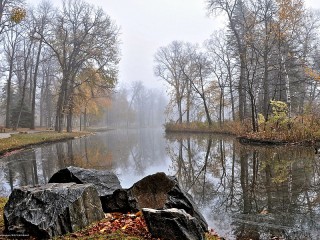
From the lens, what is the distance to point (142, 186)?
630cm

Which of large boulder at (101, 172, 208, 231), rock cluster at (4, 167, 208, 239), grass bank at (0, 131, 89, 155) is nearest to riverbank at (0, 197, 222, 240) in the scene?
rock cluster at (4, 167, 208, 239)

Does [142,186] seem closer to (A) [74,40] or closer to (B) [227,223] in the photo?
(B) [227,223]

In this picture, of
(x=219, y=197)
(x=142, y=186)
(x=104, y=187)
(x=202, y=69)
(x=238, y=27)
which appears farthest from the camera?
(x=202, y=69)

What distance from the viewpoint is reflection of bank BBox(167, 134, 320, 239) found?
6.05m

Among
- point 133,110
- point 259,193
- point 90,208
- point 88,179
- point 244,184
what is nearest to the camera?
point 90,208

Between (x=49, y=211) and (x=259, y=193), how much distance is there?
590 cm

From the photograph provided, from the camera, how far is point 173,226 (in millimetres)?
4551

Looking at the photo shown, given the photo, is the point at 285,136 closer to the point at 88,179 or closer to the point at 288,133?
the point at 288,133

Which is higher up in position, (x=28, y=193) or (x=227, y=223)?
(x=28, y=193)

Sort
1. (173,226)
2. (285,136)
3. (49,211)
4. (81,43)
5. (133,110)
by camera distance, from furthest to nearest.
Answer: (133,110) < (81,43) < (285,136) < (49,211) < (173,226)

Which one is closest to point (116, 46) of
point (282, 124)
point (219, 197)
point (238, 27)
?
point (238, 27)

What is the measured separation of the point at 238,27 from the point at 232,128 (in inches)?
526

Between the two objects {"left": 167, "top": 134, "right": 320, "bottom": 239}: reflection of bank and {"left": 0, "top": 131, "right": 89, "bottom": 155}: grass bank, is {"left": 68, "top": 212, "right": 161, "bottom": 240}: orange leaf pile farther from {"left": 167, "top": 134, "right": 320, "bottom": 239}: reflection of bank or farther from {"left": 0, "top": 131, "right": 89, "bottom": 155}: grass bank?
{"left": 0, "top": 131, "right": 89, "bottom": 155}: grass bank

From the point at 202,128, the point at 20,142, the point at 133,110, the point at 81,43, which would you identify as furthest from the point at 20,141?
the point at 133,110
